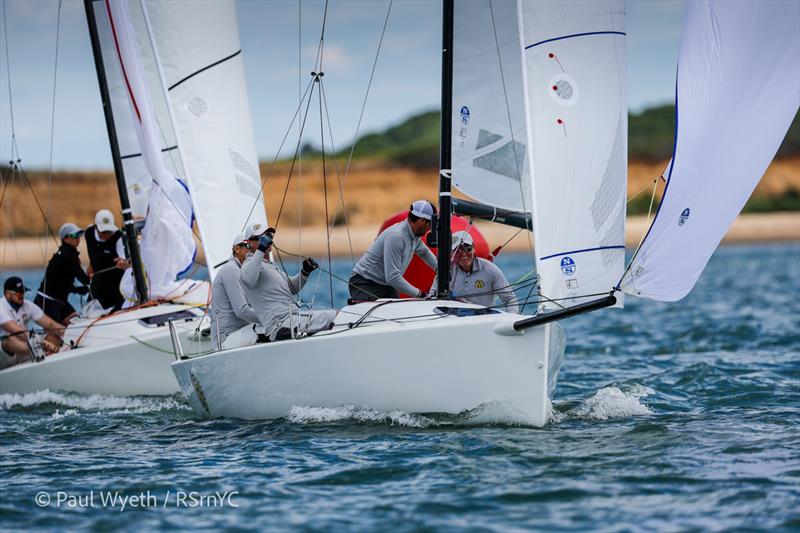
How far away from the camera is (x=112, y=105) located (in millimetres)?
12250

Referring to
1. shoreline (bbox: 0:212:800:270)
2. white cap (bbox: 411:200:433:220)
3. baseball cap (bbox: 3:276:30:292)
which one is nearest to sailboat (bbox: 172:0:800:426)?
white cap (bbox: 411:200:433:220)

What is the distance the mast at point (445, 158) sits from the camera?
24.9 feet

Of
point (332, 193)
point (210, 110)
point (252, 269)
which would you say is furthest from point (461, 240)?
point (332, 193)

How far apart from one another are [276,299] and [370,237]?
35.1 m

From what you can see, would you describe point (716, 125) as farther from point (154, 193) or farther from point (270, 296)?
point (154, 193)

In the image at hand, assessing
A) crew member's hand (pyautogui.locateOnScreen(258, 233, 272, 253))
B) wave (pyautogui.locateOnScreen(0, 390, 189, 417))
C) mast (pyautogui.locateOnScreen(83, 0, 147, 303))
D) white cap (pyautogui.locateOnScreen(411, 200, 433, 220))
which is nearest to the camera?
crew member's hand (pyautogui.locateOnScreen(258, 233, 272, 253))

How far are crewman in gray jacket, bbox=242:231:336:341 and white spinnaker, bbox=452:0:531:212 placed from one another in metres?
1.34

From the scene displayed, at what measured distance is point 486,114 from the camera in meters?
7.91

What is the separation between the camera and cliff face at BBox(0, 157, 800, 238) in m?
49.5

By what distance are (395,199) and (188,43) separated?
4111 centimetres

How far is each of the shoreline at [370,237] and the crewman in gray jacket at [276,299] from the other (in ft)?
103

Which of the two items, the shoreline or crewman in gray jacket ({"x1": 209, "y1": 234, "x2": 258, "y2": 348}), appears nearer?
crewman in gray jacket ({"x1": 209, "y1": 234, "x2": 258, "y2": 348})

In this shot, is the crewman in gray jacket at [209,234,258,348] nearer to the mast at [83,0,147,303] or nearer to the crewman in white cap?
the mast at [83,0,147,303]

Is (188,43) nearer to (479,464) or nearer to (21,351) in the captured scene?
(21,351)
